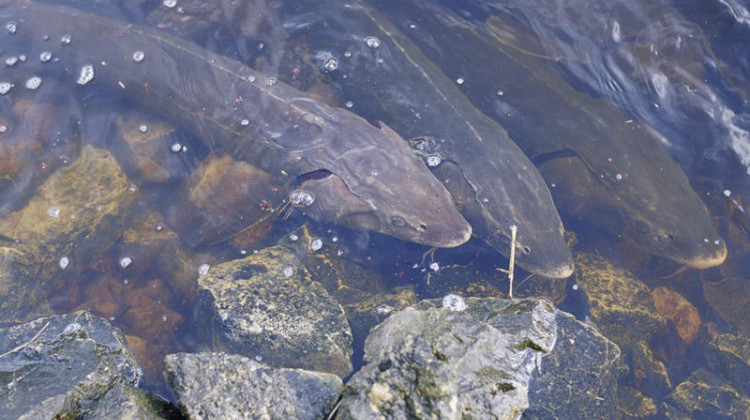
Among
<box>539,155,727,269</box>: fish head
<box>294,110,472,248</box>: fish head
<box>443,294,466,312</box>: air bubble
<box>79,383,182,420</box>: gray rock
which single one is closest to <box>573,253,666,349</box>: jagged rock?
<box>539,155,727,269</box>: fish head

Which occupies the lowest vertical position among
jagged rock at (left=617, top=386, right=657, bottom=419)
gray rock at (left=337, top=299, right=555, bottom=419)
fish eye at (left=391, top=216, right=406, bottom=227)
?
jagged rock at (left=617, top=386, right=657, bottom=419)

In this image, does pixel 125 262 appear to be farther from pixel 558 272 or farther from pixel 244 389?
pixel 558 272

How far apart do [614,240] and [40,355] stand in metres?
4.76

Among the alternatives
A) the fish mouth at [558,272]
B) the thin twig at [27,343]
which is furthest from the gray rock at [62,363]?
the fish mouth at [558,272]

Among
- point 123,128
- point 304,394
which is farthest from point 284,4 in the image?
point 304,394

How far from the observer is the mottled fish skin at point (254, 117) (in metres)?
4.41

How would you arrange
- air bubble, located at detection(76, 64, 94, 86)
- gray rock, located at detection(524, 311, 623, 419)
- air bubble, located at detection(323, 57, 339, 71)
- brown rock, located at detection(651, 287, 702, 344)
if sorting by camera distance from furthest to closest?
air bubble, located at detection(323, 57, 339, 71) → air bubble, located at detection(76, 64, 94, 86) → brown rock, located at detection(651, 287, 702, 344) → gray rock, located at detection(524, 311, 623, 419)

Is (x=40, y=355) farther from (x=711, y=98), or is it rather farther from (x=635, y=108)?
(x=711, y=98)

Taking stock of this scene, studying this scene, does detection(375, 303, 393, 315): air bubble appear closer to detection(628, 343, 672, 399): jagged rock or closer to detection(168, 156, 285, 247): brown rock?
detection(168, 156, 285, 247): brown rock

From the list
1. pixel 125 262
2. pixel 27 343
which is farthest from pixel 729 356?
pixel 27 343

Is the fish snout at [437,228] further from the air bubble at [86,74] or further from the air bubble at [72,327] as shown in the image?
the air bubble at [86,74]

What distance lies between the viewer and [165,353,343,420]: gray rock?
252cm

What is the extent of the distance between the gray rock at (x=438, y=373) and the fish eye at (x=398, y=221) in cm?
131

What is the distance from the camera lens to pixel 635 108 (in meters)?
5.07
